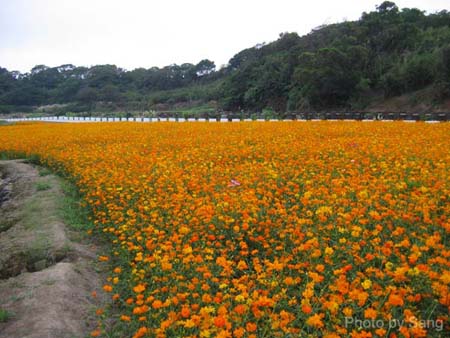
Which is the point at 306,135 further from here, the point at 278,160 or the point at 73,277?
the point at 73,277

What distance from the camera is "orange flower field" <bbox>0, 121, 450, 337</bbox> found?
3215 millimetres

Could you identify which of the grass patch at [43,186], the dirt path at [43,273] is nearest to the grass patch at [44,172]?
the grass patch at [43,186]

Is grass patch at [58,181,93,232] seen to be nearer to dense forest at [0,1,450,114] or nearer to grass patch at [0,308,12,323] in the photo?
grass patch at [0,308,12,323]

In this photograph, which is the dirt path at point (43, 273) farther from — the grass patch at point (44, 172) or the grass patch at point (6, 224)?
the grass patch at point (44, 172)

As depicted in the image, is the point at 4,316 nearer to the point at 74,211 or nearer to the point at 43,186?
the point at 74,211

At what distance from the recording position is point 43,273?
189 inches

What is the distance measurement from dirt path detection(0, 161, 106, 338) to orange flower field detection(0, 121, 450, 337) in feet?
0.87

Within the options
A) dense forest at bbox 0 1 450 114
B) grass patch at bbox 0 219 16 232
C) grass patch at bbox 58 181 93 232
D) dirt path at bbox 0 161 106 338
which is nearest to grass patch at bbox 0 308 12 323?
dirt path at bbox 0 161 106 338

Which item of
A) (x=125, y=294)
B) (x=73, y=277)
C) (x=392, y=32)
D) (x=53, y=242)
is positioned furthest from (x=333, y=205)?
(x=392, y=32)

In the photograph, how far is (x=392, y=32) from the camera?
4672 cm

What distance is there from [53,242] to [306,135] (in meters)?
8.72

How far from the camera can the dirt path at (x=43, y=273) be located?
3840mm

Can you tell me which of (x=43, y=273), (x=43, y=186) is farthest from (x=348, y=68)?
(x=43, y=273)

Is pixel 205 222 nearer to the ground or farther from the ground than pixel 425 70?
nearer to the ground
